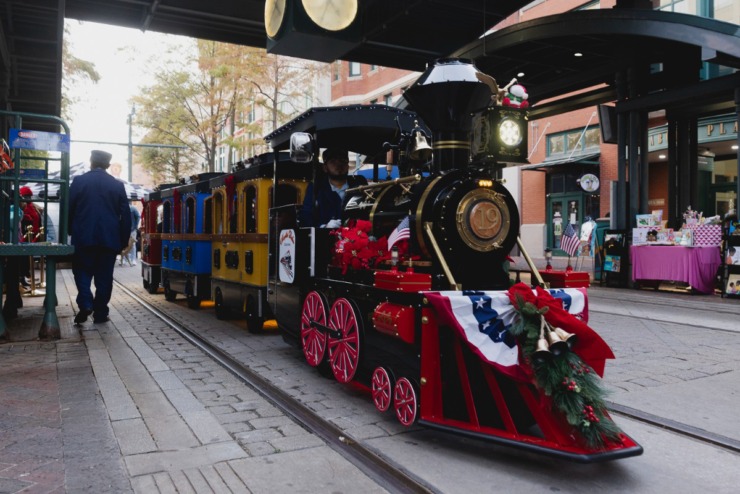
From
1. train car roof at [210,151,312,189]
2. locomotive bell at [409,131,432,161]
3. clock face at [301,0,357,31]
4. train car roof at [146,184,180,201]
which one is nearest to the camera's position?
locomotive bell at [409,131,432,161]

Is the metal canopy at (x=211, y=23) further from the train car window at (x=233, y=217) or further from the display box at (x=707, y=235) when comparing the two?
the display box at (x=707, y=235)

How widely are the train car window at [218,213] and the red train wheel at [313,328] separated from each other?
3850 mm

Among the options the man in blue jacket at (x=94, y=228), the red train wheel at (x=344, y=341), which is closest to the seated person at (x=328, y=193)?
the red train wheel at (x=344, y=341)

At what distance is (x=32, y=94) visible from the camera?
43.3 ft

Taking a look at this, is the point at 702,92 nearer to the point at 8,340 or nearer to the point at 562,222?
the point at 562,222

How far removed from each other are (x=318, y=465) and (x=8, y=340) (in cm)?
486

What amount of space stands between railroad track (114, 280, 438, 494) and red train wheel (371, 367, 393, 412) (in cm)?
36

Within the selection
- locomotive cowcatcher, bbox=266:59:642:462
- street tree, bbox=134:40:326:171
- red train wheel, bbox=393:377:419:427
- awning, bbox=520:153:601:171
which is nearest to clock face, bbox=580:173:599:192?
awning, bbox=520:153:601:171

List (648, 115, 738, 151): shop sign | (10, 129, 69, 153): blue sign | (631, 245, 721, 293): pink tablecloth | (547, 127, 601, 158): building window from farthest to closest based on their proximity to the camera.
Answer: (547, 127, 601, 158): building window → (648, 115, 738, 151): shop sign → (631, 245, 721, 293): pink tablecloth → (10, 129, 69, 153): blue sign

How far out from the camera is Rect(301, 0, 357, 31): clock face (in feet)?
21.7

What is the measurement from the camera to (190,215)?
10.1m

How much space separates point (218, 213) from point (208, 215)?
0.56 m

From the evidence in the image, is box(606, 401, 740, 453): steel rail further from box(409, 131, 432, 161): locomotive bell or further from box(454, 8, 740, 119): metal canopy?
box(454, 8, 740, 119): metal canopy

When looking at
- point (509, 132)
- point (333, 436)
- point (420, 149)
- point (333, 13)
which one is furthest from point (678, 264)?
point (333, 436)
